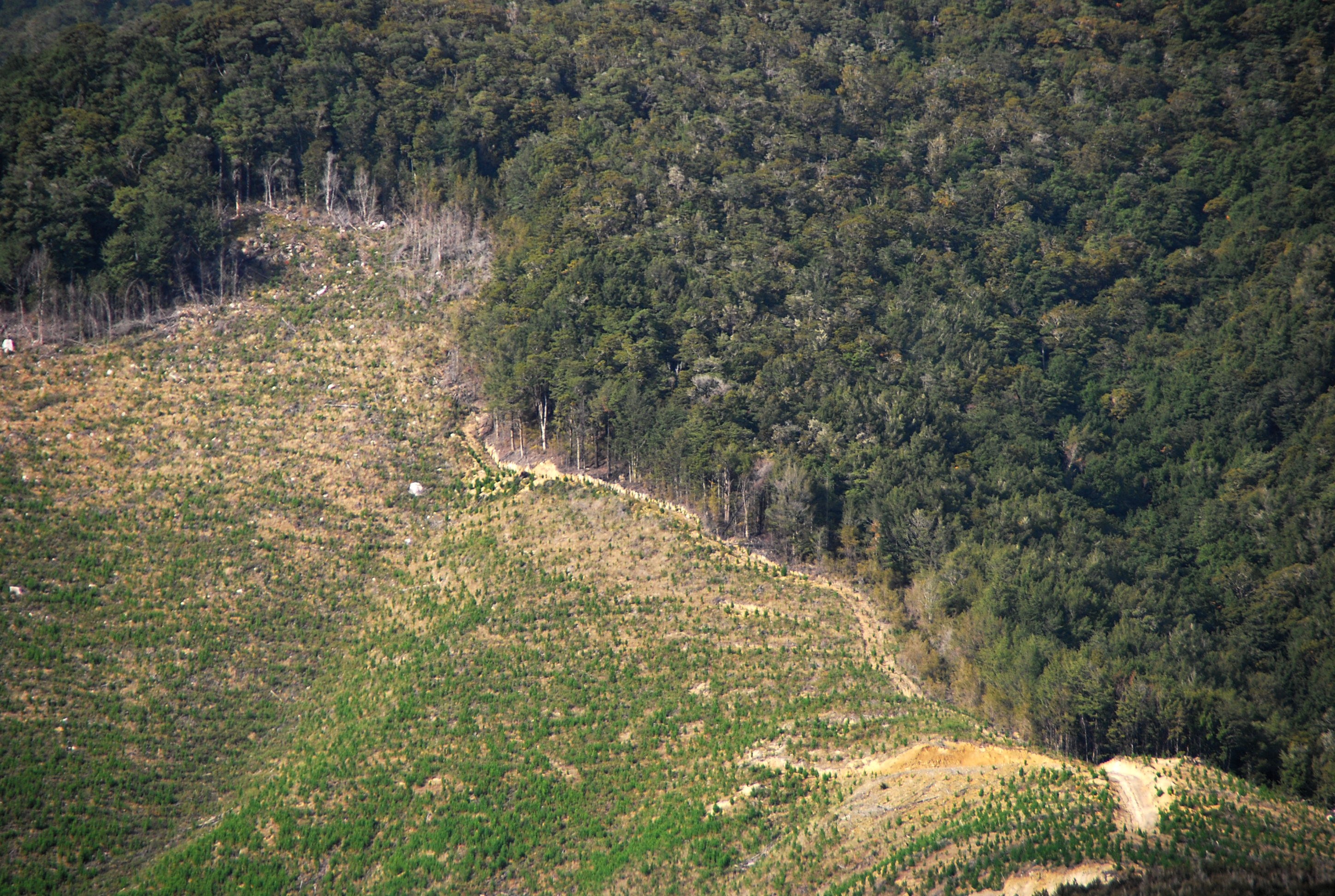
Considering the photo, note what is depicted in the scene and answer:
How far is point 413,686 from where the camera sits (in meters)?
58.0

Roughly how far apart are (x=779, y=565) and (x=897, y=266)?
3754cm

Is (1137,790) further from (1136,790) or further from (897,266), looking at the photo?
(897,266)

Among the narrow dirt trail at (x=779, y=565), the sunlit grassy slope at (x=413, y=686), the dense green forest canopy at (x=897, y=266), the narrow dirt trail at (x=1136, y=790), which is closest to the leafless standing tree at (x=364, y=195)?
the dense green forest canopy at (x=897, y=266)

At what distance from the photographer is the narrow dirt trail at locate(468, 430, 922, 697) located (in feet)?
188

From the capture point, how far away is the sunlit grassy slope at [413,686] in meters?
44.8

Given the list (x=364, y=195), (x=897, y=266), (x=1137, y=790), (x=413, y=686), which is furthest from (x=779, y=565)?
(x=364, y=195)

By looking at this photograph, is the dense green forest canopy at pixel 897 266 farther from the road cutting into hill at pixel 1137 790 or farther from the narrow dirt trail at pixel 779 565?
the road cutting into hill at pixel 1137 790

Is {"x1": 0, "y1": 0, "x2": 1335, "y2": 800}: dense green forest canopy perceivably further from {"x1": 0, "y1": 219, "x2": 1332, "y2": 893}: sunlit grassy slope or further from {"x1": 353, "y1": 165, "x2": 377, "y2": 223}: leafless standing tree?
{"x1": 0, "y1": 219, "x2": 1332, "y2": 893}: sunlit grassy slope

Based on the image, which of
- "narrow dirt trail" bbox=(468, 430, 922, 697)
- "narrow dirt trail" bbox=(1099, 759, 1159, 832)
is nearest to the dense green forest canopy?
"narrow dirt trail" bbox=(468, 430, 922, 697)

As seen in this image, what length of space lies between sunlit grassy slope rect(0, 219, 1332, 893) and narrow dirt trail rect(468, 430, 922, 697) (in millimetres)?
443

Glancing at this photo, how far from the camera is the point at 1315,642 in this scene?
6219 centimetres

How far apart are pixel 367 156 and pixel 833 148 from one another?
4340 cm

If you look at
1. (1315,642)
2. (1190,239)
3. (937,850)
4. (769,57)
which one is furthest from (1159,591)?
(769,57)

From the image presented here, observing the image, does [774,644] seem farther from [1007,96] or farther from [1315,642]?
[1007,96]
